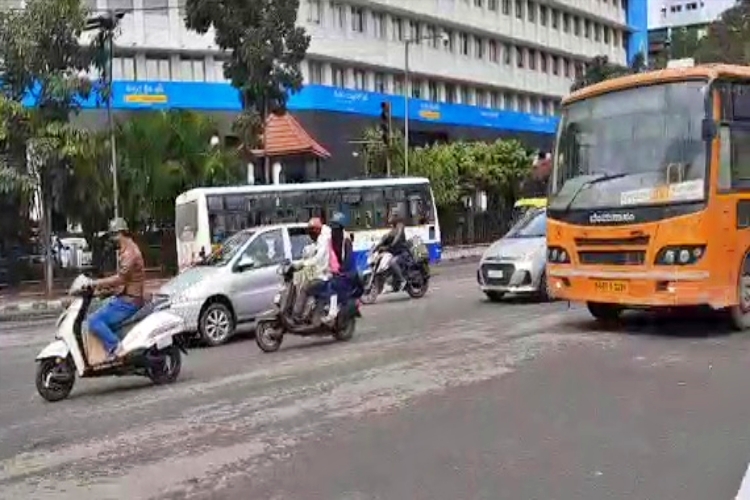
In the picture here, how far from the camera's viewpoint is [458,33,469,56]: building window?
57.2m

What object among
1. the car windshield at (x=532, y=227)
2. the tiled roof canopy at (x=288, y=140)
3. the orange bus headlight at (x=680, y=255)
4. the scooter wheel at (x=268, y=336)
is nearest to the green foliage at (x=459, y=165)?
the tiled roof canopy at (x=288, y=140)

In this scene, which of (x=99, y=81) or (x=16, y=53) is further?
(x=99, y=81)

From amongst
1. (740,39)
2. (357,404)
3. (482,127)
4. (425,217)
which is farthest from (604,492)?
(740,39)

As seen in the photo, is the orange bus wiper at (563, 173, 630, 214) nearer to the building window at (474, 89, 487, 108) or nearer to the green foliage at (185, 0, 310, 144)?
the green foliage at (185, 0, 310, 144)

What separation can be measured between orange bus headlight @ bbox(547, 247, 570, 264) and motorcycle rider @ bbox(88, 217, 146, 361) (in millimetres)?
5620

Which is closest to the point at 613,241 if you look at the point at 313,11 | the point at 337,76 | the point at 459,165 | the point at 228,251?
the point at 228,251

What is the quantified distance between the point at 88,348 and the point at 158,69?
35.2 m

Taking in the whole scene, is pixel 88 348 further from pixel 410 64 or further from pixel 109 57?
pixel 410 64

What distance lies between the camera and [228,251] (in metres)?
14.9

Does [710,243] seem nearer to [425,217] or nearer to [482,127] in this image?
[425,217]

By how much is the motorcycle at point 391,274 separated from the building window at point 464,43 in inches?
1518

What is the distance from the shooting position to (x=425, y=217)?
28.4 meters

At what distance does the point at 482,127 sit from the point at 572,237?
44.4m

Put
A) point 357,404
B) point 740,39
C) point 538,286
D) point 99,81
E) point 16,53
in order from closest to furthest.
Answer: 1. point 357,404
2. point 538,286
3. point 16,53
4. point 99,81
5. point 740,39
